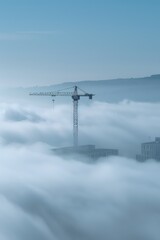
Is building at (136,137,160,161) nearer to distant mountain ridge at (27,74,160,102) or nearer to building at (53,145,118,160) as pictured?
building at (53,145,118,160)

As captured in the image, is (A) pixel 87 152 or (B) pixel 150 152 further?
(B) pixel 150 152

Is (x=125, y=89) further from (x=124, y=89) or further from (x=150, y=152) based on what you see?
(x=150, y=152)

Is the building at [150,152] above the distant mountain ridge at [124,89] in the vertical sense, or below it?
below

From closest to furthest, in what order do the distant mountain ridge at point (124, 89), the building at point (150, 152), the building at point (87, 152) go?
the building at point (87, 152) < the building at point (150, 152) < the distant mountain ridge at point (124, 89)

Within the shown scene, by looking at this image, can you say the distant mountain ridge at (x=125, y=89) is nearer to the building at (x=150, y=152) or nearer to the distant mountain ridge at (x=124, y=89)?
the distant mountain ridge at (x=124, y=89)

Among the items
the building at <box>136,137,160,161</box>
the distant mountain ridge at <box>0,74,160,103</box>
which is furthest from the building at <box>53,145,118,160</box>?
the distant mountain ridge at <box>0,74,160,103</box>

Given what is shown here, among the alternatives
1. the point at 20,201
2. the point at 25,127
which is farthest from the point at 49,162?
the point at 25,127

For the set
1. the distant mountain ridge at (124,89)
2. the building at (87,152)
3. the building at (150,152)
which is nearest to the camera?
the building at (87,152)

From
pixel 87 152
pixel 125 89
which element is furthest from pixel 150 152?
pixel 125 89

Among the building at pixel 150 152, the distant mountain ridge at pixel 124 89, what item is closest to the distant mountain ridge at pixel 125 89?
the distant mountain ridge at pixel 124 89

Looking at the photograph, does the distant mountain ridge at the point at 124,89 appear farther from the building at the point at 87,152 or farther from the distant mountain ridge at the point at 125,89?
the building at the point at 87,152

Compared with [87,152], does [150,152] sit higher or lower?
lower

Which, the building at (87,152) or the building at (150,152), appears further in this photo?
the building at (150,152)

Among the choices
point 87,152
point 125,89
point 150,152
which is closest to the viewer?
point 87,152
